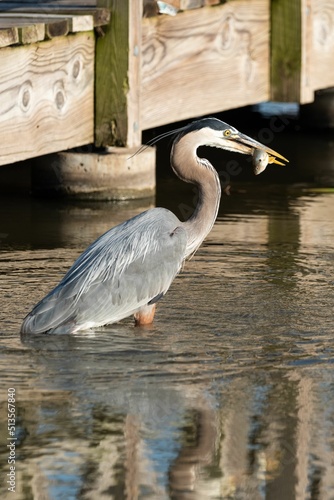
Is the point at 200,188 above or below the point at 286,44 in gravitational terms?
below

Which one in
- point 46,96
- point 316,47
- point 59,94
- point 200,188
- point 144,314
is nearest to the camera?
point 144,314

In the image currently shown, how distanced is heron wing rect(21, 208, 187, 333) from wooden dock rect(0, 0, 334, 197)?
7.71ft

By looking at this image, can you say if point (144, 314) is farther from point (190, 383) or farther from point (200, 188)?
point (190, 383)

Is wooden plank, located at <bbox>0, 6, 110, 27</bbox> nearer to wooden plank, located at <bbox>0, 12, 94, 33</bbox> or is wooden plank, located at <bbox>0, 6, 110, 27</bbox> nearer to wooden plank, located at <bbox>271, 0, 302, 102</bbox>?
wooden plank, located at <bbox>0, 12, 94, 33</bbox>

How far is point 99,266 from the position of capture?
709 centimetres

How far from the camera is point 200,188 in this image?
7594 mm

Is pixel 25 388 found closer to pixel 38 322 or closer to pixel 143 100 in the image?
pixel 38 322

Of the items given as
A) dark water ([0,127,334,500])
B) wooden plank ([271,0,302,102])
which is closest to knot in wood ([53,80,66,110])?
dark water ([0,127,334,500])

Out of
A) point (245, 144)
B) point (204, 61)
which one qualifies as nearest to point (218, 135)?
point (245, 144)

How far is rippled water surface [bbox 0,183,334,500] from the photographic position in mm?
4930

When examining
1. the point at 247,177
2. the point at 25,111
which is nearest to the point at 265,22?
the point at 247,177

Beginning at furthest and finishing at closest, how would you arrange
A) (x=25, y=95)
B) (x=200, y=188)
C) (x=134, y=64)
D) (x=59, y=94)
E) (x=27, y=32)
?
(x=134, y=64) < (x=59, y=94) < (x=25, y=95) < (x=27, y=32) < (x=200, y=188)

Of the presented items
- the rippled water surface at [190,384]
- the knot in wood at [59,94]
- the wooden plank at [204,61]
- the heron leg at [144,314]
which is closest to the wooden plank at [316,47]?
the wooden plank at [204,61]

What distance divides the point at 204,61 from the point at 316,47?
1.68 m
